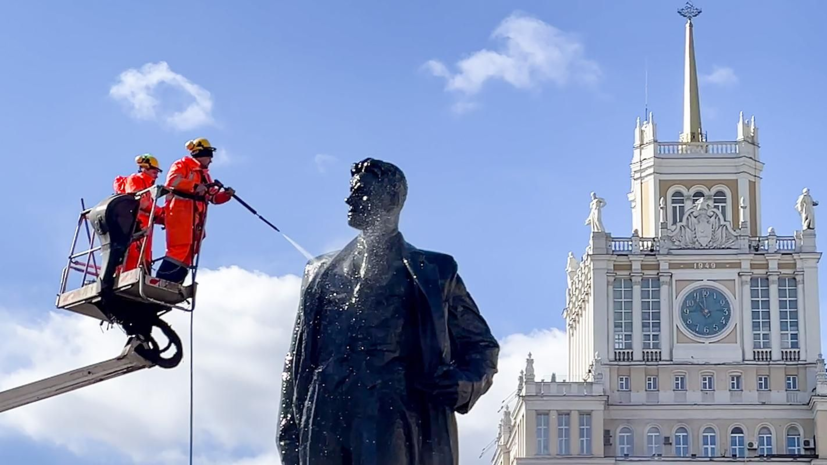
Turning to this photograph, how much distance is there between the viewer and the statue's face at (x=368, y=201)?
7.78 metres

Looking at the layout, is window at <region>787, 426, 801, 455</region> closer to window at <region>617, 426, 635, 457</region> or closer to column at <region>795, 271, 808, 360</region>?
column at <region>795, 271, 808, 360</region>

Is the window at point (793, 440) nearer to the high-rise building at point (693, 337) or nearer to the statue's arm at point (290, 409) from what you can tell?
the high-rise building at point (693, 337)

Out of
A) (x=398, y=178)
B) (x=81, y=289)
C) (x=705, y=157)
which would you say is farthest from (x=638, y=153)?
(x=398, y=178)

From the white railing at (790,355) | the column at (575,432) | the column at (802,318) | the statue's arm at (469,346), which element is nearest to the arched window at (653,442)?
the column at (575,432)

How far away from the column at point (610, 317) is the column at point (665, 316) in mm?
1894

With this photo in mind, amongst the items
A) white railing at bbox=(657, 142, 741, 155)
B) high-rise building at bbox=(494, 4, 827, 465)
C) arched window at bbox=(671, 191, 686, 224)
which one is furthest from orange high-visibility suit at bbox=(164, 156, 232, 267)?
white railing at bbox=(657, 142, 741, 155)

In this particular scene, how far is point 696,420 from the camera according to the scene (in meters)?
71.9

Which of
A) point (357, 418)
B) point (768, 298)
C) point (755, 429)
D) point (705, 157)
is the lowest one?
point (357, 418)

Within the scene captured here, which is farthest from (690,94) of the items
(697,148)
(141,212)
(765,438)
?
(141,212)

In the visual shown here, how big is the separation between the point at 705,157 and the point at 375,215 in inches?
2712

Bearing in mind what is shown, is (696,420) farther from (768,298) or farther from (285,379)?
(285,379)

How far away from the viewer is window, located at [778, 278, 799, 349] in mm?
72812

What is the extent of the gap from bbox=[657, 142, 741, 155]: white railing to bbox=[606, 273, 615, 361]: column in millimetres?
6038

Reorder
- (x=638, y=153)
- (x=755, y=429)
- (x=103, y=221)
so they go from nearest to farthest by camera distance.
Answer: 1. (x=103, y=221)
2. (x=755, y=429)
3. (x=638, y=153)
